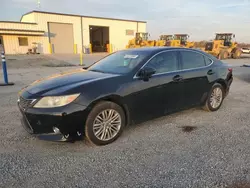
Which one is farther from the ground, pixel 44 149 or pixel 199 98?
pixel 199 98

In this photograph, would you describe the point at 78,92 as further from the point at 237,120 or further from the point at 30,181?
the point at 237,120

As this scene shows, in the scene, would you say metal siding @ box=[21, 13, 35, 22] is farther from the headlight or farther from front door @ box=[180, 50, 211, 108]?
the headlight

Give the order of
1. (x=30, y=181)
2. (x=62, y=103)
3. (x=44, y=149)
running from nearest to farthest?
1. (x=30, y=181)
2. (x=62, y=103)
3. (x=44, y=149)

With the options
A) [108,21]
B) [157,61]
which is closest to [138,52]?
[157,61]

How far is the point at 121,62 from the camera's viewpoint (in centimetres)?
397

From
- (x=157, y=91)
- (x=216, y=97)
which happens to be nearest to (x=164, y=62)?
(x=157, y=91)

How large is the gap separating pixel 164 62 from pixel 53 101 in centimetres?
215

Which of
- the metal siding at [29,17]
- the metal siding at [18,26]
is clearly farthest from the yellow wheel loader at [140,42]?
the metal siding at [29,17]

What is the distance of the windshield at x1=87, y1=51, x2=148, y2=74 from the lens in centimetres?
366

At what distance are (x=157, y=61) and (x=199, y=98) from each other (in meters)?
1.42

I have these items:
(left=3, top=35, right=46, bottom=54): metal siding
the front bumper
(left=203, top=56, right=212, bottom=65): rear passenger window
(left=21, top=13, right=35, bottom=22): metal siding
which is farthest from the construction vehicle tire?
(left=21, top=13, right=35, bottom=22): metal siding

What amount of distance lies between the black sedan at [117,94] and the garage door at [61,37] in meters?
27.1

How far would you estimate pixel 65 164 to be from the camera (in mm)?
2752

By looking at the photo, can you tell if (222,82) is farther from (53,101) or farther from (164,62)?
(53,101)
